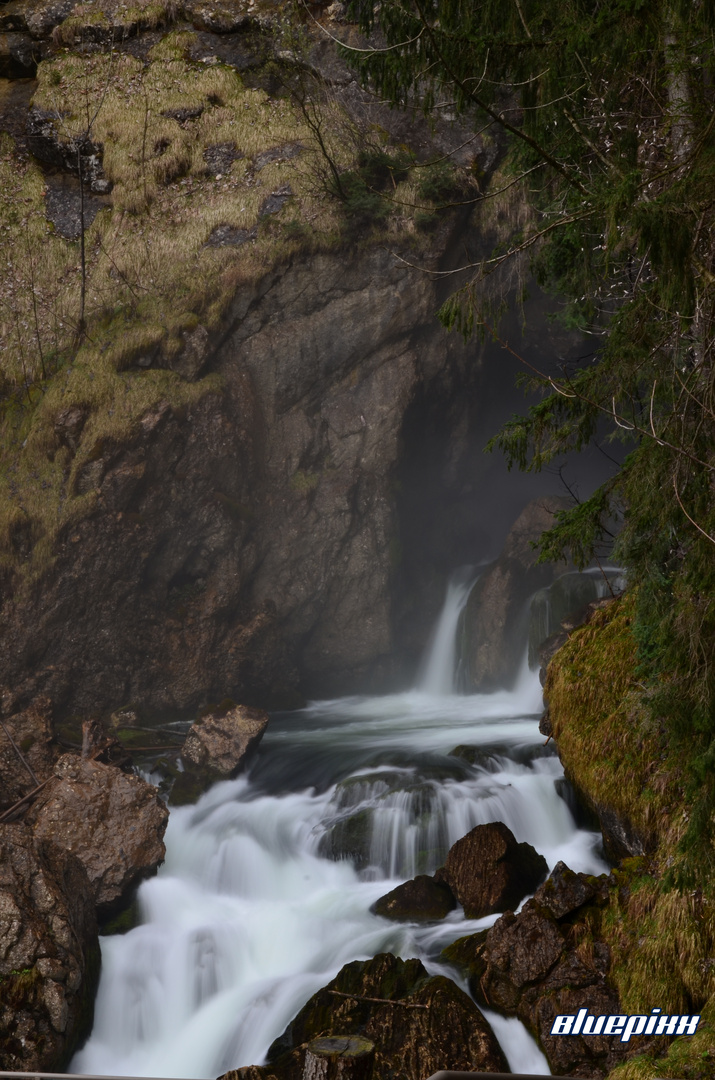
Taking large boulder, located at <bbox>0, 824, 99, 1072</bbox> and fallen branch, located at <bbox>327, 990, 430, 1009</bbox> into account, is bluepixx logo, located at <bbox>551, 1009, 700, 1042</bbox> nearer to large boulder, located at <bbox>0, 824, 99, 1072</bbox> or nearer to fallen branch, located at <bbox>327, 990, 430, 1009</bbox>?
fallen branch, located at <bbox>327, 990, 430, 1009</bbox>

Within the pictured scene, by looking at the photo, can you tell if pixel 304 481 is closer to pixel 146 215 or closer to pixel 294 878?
pixel 146 215

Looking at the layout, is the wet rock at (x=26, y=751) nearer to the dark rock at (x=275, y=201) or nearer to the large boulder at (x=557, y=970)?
the large boulder at (x=557, y=970)

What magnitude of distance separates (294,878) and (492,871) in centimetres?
274

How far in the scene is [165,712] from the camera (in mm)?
14023

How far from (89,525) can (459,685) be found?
8464 mm

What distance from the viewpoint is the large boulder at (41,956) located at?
579 centimetres

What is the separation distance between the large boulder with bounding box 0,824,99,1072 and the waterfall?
34.0ft

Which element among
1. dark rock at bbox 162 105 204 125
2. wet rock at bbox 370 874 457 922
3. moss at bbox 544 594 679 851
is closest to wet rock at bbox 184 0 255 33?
dark rock at bbox 162 105 204 125

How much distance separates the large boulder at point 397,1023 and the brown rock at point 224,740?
5257 mm

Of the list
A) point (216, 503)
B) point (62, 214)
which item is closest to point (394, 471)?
point (216, 503)

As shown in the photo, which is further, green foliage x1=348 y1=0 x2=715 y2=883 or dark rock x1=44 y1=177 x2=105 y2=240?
dark rock x1=44 y1=177 x2=105 y2=240

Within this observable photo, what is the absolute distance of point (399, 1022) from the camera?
5.13 meters

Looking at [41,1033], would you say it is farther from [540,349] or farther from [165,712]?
[540,349]

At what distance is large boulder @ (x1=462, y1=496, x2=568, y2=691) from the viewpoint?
15.4 metres
